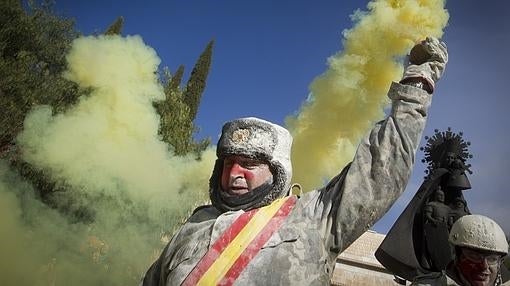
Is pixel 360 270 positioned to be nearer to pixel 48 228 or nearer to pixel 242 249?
pixel 242 249

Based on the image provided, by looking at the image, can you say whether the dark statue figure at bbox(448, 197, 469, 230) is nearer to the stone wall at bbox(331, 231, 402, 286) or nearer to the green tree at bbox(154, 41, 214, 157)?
the stone wall at bbox(331, 231, 402, 286)

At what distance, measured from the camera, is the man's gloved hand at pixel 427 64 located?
2574 millimetres

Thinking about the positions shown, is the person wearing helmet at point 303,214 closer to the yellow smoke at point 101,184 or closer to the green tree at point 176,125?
the yellow smoke at point 101,184

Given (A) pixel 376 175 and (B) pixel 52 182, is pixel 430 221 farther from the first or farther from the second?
(B) pixel 52 182

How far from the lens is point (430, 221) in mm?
4402

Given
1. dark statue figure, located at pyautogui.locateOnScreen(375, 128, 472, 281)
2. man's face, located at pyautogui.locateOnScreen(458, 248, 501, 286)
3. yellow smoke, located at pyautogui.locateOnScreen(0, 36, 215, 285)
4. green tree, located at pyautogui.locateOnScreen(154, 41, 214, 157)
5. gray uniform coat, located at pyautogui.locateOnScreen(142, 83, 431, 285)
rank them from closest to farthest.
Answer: gray uniform coat, located at pyautogui.locateOnScreen(142, 83, 431, 285), man's face, located at pyautogui.locateOnScreen(458, 248, 501, 286), dark statue figure, located at pyautogui.locateOnScreen(375, 128, 472, 281), yellow smoke, located at pyautogui.locateOnScreen(0, 36, 215, 285), green tree, located at pyautogui.locateOnScreen(154, 41, 214, 157)

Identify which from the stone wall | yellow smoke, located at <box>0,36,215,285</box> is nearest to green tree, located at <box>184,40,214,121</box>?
yellow smoke, located at <box>0,36,215,285</box>

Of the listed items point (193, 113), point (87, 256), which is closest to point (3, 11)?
point (87, 256)

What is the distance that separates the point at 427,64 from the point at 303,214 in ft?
3.35

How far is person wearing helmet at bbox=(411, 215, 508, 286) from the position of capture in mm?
3047

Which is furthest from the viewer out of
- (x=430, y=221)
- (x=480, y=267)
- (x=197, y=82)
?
(x=197, y=82)

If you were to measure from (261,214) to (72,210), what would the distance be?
14081mm

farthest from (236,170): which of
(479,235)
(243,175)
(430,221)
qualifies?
(430,221)

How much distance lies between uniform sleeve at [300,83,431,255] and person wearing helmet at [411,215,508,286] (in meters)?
0.95
